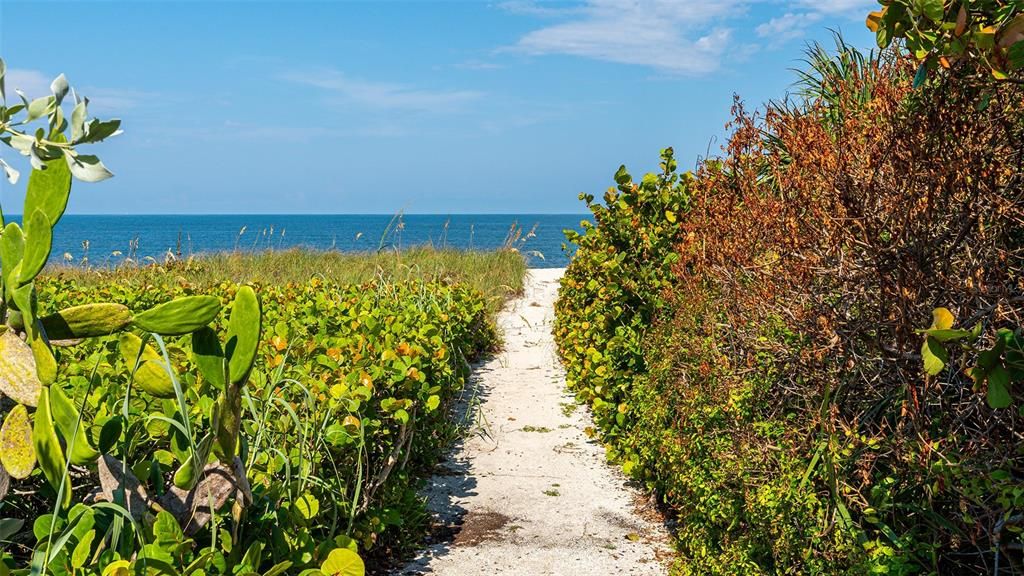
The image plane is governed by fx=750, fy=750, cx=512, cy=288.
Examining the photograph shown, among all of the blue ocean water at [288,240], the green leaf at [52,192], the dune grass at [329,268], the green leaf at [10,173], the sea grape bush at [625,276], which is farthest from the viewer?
the blue ocean water at [288,240]

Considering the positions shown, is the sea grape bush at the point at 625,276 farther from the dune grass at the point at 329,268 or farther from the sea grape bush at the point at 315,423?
the dune grass at the point at 329,268

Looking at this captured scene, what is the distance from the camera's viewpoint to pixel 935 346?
5.39 feet

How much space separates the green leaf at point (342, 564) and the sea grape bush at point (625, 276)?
3.48 meters

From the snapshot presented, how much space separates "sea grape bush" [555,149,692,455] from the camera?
578cm

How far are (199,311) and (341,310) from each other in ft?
12.9

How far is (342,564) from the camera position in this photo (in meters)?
2.39

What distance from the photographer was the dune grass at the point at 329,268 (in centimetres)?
1143

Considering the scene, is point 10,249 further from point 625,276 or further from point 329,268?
point 329,268

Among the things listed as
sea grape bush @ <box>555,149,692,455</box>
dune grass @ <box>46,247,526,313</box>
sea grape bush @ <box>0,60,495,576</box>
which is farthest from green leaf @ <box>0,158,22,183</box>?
dune grass @ <box>46,247,526,313</box>

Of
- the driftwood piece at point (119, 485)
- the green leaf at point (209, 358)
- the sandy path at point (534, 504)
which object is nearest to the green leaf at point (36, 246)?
the green leaf at point (209, 358)

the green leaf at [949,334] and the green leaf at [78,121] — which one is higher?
the green leaf at [78,121]

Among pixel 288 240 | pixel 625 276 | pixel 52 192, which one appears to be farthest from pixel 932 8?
pixel 288 240

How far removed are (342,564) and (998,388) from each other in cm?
188

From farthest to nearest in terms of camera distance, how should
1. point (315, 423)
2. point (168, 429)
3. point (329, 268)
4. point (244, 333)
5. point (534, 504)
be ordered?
point (329, 268), point (534, 504), point (315, 423), point (168, 429), point (244, 333)
